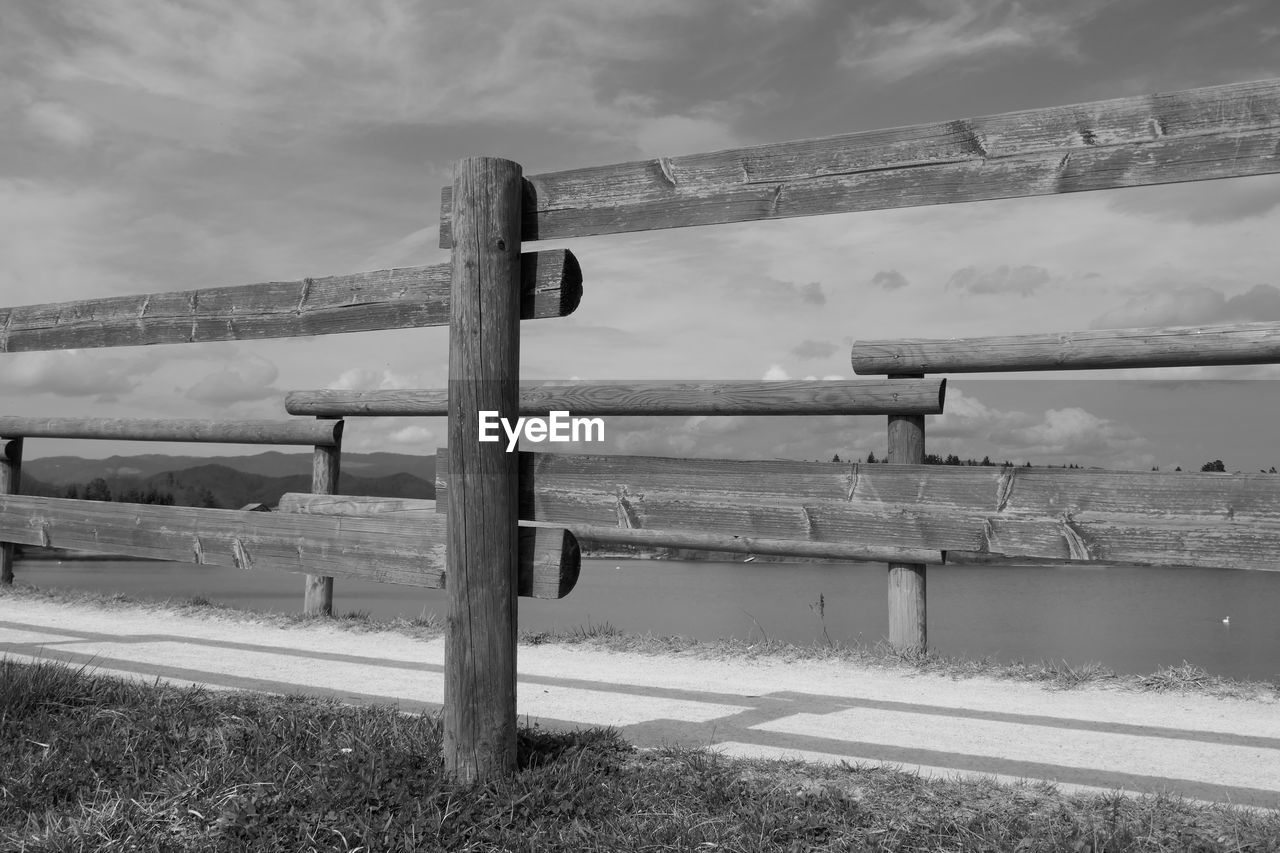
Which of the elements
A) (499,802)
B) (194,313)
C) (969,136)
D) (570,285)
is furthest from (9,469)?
(969,136)

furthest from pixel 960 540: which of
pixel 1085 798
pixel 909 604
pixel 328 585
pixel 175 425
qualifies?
pixel 175 425

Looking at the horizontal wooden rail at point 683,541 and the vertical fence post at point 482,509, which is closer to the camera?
the vertical fence post at point 482,509

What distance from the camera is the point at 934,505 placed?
340 centimetres

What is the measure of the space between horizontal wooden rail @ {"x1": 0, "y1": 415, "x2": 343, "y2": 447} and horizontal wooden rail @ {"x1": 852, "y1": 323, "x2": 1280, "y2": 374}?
464cm

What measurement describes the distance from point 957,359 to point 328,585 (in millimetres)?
5362

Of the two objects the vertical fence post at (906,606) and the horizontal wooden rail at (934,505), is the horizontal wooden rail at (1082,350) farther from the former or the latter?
the horizontal wooden rail at (934,505)

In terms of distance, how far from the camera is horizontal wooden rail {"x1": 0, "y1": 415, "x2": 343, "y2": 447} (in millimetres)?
8727

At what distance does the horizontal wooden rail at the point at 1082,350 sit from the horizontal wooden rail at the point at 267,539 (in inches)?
138

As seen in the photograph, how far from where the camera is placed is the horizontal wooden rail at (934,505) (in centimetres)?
305

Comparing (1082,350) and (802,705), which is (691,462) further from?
(1082,350)

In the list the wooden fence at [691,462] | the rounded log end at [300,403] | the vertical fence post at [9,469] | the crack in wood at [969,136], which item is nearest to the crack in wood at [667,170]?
the wooden fence at [691,462]

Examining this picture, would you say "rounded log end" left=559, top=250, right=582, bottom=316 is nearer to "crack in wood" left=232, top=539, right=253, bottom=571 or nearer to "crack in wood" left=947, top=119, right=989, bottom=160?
"crack in wood" left=947, top=119, right=989, bottom=160

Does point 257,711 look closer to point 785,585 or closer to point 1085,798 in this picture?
point 1085,798

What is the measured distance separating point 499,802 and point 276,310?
2418 millimetres
